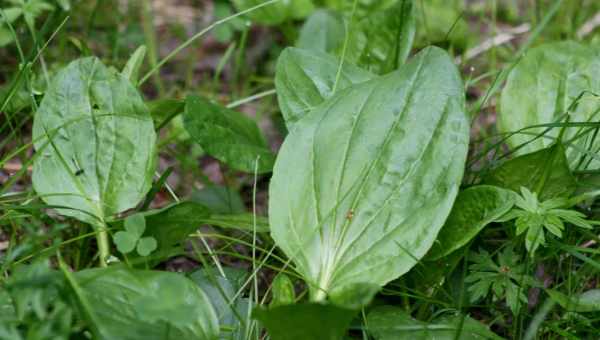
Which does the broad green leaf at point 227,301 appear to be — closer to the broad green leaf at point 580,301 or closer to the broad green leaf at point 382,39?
the broad green leaf at point 580,301

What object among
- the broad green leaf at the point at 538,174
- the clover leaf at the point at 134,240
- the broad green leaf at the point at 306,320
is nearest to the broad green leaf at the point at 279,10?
the broad green leaf at the point at 538,174

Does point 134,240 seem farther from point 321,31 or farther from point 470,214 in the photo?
point 321,31

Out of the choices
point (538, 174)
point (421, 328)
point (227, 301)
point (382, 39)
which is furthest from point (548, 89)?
point (227, 301)

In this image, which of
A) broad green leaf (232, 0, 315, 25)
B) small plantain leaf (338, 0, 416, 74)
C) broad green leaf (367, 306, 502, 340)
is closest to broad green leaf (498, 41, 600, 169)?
small plantain leaf (338, 0, 416, 74)

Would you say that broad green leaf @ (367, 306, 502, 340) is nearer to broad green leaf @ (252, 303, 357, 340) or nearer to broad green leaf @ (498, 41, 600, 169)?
broad green leaf @ (252, 303, 357, 340)

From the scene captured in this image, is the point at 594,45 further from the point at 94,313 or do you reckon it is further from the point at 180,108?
the point at 94,313

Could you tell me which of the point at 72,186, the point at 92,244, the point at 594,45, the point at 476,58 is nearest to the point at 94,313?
the point at 72,186
